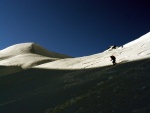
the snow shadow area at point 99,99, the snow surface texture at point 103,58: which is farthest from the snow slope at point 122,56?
the snow shadow area at point 99,99

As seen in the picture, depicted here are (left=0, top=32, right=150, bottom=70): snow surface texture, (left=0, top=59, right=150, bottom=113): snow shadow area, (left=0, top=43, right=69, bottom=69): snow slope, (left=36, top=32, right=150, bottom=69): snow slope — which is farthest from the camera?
(left=0, top=43, right=69, bottom=69): snow slope

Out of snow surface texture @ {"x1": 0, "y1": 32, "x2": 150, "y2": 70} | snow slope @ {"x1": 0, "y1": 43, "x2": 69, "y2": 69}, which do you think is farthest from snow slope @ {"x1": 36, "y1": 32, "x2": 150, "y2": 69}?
snow slope @ {"x1": 0, "y1": 43, "x2": 69, "y2": 69}

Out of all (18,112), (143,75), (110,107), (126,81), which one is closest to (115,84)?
(126,81)

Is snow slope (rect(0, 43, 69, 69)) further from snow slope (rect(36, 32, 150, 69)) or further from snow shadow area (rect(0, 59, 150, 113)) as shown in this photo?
snow shadow area (rect(0, 59, 150, 113))

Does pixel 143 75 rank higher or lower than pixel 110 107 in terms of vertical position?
higher

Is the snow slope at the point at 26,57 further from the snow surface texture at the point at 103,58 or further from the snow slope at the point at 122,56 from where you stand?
the snow slope at the point at 122,56

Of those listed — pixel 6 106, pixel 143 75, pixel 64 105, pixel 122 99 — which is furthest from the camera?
pixel 6 106

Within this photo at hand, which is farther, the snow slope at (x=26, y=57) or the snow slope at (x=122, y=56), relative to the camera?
the snow slope at (x=26, y=57)

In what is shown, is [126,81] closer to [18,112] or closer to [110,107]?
[110,107]

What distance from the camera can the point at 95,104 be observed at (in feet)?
53.7

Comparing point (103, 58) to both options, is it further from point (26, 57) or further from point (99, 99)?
point (26, 57)

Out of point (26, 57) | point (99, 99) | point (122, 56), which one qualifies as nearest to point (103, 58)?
point (122, 56)

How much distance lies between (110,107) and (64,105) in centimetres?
435

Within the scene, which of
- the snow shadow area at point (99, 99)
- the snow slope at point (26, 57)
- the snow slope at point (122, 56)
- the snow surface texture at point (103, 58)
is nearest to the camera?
the snow shadow area at point (99, 99)
